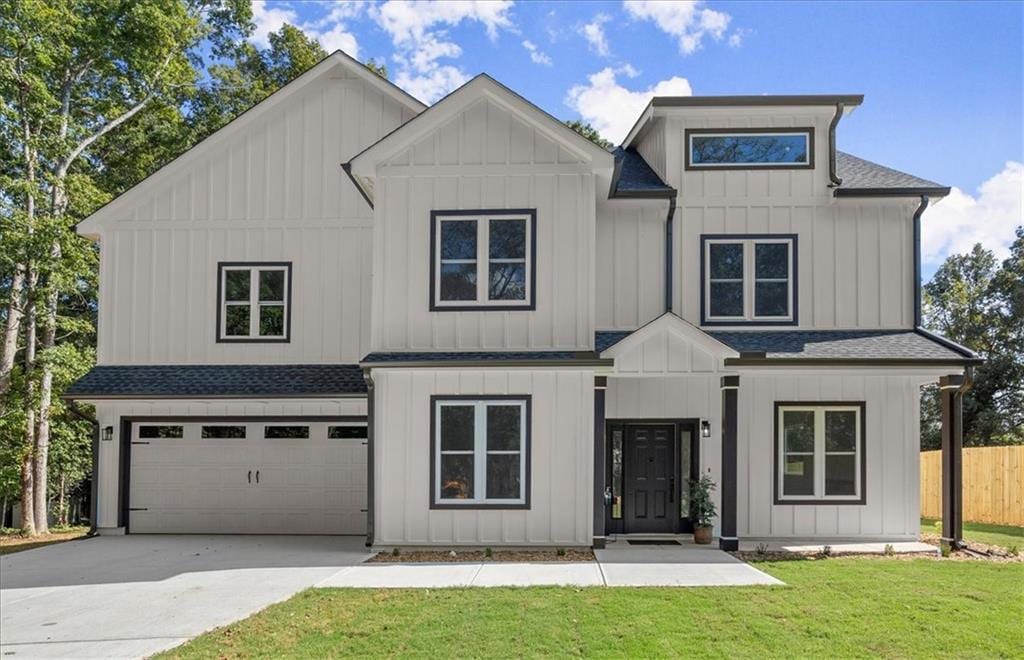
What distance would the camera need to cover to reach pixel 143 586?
32.3ft

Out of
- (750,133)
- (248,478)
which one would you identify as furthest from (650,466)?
(248,478)

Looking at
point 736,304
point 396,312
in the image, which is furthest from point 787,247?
point 396,312

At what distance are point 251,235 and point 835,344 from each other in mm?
9919

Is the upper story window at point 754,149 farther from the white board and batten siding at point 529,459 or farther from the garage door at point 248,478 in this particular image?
the garage door at point 248,478

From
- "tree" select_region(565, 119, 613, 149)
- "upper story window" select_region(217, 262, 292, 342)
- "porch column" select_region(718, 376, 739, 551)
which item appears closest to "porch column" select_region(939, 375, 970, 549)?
"porch column" select_region(718, 376, 739, 551)

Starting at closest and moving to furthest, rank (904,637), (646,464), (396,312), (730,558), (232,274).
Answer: (904,637) → (730,558) → (396,312) → (646,464) → (232,274)

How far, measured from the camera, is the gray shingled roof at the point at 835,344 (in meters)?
12.2

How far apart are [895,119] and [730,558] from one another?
8757 mm

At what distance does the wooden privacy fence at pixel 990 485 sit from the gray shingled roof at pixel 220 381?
39.3ft

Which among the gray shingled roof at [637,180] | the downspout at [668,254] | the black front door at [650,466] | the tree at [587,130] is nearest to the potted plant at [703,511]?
the black front door at [650,466]

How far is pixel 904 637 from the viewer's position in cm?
709

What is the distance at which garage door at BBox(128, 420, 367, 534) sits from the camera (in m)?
14.6

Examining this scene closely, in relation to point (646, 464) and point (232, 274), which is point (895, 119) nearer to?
point (646, 464)

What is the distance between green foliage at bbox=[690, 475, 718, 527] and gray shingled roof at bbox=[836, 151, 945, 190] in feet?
17.3
